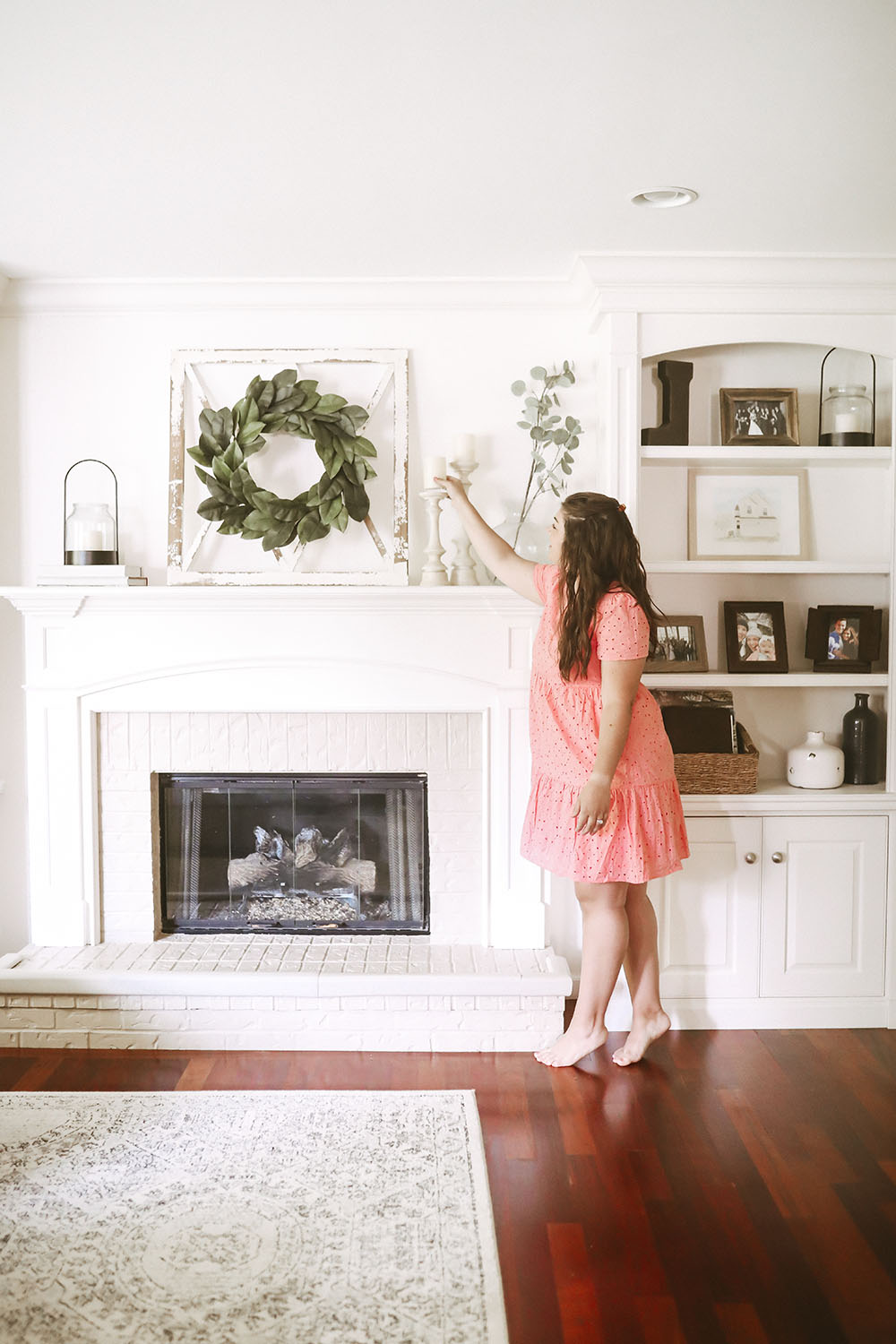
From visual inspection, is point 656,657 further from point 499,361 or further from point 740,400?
point 499,361

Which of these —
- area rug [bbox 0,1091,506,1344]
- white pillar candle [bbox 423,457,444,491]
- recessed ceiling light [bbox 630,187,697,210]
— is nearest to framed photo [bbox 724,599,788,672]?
white pillar candle [bbox 423,457,444,491]

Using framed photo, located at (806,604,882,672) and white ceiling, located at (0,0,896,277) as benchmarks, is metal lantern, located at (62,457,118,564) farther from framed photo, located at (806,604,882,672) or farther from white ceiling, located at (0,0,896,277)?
framed photo, located at (806,604,882,672)

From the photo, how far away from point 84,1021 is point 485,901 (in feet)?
4.21

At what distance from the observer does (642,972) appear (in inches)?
122

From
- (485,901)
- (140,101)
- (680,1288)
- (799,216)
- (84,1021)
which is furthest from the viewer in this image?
(485,901)

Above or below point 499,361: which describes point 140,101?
above

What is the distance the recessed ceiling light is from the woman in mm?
751

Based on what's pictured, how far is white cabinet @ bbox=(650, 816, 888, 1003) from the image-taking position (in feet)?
10.9

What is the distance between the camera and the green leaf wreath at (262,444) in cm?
343

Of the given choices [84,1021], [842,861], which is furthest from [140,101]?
[842,861]

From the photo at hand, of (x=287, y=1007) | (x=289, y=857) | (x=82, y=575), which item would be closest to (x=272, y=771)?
(x=289, y=857)

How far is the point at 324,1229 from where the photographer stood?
2.23 m

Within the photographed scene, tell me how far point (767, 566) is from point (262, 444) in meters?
1.65

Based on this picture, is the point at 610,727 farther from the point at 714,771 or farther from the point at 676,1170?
the point at 676,1170
